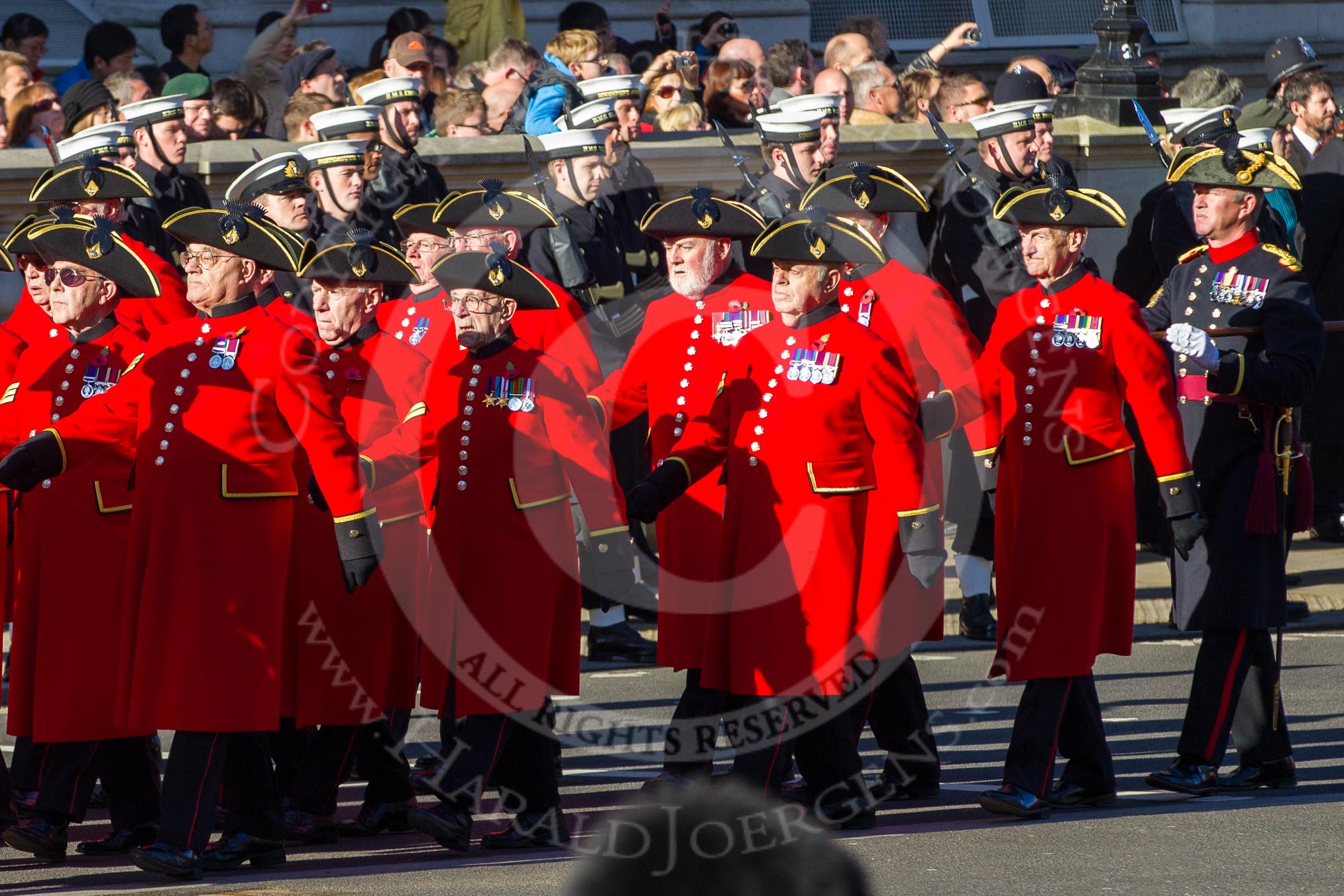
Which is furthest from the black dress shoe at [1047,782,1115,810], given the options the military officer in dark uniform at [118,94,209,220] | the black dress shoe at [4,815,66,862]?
the military officer in dark uniform at [118,94,209,220]

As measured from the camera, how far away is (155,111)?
9039 millimetres

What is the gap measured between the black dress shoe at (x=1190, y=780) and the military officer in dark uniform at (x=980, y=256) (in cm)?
255

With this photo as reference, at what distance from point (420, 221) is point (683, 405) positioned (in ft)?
3.59

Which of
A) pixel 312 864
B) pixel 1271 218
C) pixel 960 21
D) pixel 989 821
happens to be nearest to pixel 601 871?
pixel 312 864

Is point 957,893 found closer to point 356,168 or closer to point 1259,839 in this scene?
point 1259,839

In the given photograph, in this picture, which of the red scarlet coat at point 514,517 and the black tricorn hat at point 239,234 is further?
the red scarlet coat at point 514,517

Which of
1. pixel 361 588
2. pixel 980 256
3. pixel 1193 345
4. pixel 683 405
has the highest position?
pixel 980 256

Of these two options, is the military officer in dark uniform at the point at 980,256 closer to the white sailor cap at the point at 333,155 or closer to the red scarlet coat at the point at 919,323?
the red scarlet coat at the point at 919,323

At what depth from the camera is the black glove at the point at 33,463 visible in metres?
6.08

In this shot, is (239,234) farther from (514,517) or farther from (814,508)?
(814,508)

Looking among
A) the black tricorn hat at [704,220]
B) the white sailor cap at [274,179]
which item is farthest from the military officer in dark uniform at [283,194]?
the black tricorn hat at [704,220]

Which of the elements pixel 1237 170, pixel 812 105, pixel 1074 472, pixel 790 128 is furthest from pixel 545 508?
pixel 812 105

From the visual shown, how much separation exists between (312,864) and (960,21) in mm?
12760

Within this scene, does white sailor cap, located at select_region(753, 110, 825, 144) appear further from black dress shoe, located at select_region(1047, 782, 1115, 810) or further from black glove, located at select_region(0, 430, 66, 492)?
black glove, located at select_region(0, 430, 66, 492)
